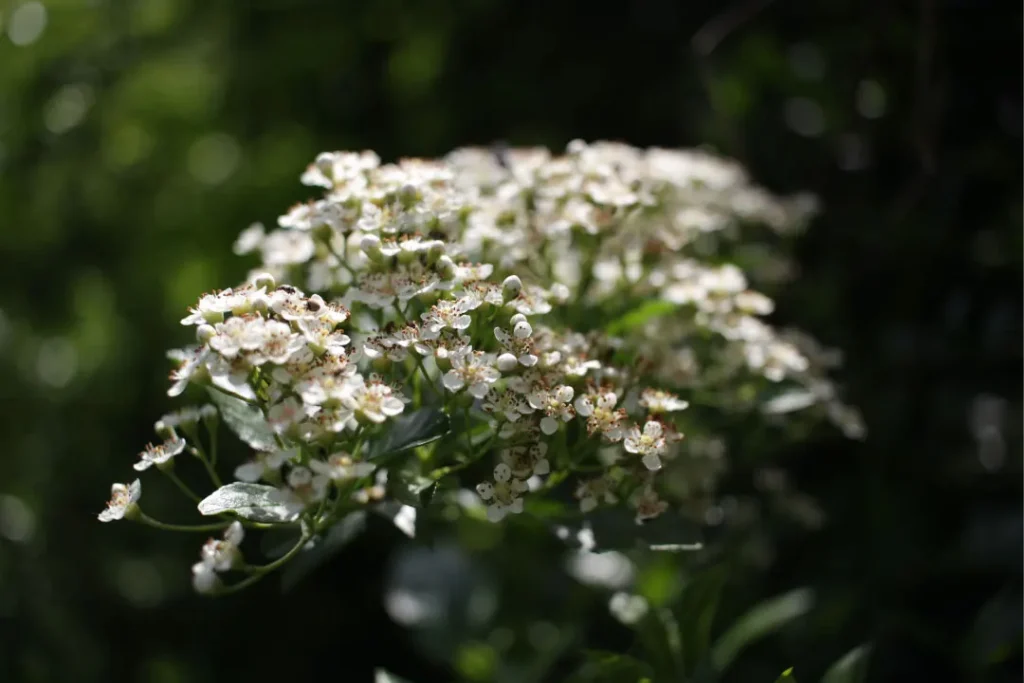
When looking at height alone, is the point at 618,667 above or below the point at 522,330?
below

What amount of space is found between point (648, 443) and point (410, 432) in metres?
0.24

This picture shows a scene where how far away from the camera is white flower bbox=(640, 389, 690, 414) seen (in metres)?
1.02

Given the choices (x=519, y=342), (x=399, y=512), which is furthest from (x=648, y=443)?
(x=399, y=512)

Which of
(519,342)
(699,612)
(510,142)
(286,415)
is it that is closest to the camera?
(286,415)

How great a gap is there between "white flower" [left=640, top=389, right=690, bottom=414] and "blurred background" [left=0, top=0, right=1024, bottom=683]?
15.3 inches

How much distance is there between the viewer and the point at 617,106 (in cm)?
208

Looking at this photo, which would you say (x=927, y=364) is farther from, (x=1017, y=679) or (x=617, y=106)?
(x=617, y=106)

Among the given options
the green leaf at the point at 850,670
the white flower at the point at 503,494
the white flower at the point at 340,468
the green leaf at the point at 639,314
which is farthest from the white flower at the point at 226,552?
the green leaf at the point at 850,670

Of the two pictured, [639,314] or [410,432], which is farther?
[639,314]

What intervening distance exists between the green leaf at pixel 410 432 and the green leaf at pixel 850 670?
0.47 m

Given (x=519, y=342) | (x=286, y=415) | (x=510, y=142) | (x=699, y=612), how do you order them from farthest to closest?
(x=510, y=142) → (x=699, y=612) → (x=519, y=342) → (x=286, y=415)

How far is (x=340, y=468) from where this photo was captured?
88 centimetres

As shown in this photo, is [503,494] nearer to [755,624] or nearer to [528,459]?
[528,459]

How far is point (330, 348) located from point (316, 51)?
5.13ft
